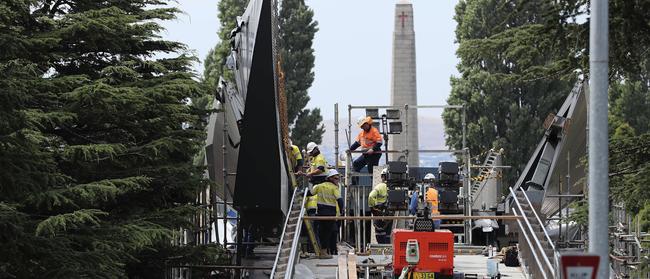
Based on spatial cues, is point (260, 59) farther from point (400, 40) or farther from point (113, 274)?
point (400, 40)

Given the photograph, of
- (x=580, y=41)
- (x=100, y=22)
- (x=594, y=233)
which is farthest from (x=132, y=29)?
(x=594, y=233)

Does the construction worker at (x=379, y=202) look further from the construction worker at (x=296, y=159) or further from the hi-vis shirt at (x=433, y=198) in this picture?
the construction worker at (x=296, y=159)

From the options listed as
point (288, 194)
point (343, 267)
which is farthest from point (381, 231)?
point (343, 267)

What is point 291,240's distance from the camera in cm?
2280

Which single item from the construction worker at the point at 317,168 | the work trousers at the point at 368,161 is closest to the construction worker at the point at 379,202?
the construction worker at the point at 317,168

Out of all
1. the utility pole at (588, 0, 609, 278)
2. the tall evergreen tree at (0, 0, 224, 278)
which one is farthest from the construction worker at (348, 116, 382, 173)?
the utility pole at (588, 0, 609, 278)

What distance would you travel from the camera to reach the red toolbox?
22.2 m

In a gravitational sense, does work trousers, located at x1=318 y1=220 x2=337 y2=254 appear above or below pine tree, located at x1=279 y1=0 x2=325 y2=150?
below

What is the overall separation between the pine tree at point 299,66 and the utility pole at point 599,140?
156ft

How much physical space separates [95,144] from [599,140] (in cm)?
1161

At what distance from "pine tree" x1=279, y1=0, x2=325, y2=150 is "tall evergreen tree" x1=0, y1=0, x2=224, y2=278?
3373cm

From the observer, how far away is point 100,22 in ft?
78.0

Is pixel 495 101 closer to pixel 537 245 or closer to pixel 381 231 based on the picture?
pixel 381 231

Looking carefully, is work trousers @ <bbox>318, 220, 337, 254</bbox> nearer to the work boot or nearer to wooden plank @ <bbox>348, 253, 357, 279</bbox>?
the work boot
